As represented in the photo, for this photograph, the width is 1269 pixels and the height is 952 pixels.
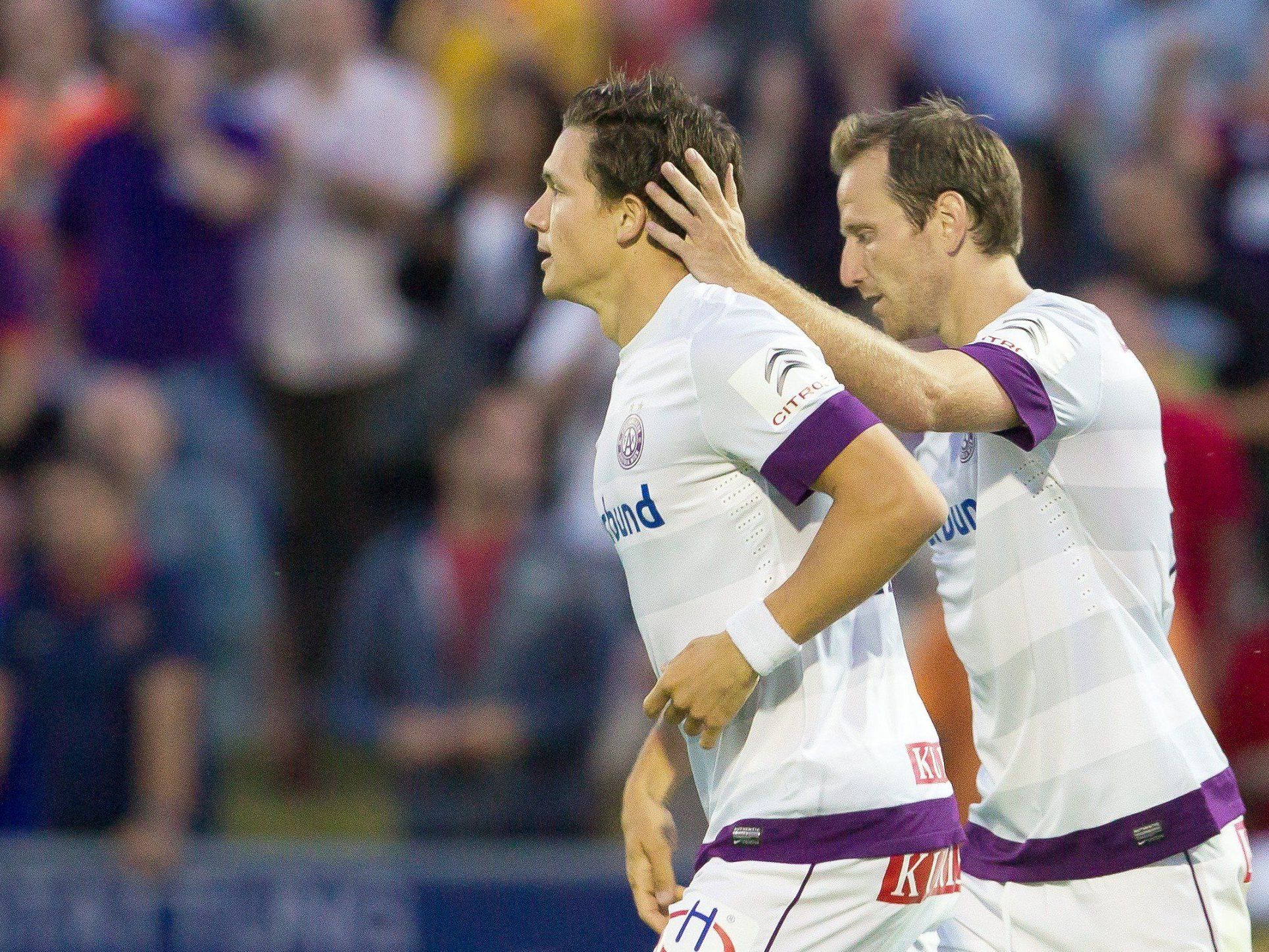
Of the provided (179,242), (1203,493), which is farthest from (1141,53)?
(179,242)

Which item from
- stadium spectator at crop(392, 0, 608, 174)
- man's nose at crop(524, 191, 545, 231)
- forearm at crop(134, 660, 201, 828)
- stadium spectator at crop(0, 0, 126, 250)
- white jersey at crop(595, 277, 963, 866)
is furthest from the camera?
stadium spectator at crop(392, 0, 608, 174)

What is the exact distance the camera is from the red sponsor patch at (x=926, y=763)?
10.9 feet

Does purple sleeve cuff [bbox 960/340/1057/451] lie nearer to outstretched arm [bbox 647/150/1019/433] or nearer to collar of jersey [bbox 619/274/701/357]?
outstretched arm [bbox 647/150/1019/433]

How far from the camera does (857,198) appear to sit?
3980mm

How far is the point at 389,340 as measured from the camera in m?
8.37

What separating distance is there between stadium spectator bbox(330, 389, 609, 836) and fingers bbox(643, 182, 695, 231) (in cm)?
387

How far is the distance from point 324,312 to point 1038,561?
206 inches

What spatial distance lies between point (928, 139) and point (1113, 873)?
5.16 feet

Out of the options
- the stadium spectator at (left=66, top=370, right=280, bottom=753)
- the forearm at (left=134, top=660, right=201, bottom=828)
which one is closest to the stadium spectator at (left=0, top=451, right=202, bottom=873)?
the forearm at (left=134, top=660, right=201, bottom=828)

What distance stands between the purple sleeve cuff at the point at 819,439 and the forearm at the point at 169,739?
191 inches

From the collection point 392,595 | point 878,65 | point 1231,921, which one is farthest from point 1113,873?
point 878,65

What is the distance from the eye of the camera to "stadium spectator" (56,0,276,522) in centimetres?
820

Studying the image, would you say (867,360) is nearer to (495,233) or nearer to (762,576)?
(762,576)

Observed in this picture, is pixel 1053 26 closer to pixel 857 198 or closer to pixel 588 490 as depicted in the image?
pixel 588 490
